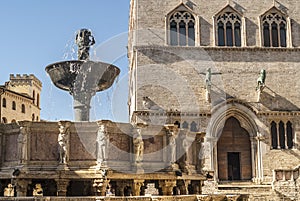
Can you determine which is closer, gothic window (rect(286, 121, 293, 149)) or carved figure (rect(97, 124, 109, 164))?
carved figure (rect(97, 124, 109, 164))

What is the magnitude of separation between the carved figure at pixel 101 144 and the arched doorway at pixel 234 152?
53.5 ft

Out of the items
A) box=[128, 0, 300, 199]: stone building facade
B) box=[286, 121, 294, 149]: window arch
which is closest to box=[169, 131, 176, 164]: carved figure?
box=[128, 0, 300, 199]: stone building facade

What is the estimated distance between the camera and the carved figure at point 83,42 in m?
12.9

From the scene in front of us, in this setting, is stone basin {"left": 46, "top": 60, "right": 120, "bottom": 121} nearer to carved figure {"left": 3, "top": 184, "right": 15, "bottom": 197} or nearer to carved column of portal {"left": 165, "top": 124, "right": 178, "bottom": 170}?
carved column of portal {"left": 165, "top": 124, "right": 178, "bottom": 170}

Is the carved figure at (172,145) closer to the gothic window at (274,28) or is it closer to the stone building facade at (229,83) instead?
the stone building facade at (229,83)

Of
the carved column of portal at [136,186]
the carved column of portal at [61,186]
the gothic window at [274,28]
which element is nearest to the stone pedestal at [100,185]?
the carved column of portal at [61,186]

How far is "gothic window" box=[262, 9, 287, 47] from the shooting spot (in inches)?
1066

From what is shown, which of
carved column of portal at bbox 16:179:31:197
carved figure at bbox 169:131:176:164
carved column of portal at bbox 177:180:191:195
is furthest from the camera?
carved column of portal at bbox 177:180:191:195

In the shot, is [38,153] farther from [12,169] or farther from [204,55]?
[204,55]

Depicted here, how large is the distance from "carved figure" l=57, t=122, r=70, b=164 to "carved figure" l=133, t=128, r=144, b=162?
153cm

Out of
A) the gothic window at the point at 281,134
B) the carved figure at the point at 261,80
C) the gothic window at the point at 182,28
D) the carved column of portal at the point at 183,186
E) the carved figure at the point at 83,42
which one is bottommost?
the carved column of portal at the point at 183,186

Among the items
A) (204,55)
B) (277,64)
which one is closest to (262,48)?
(277,64)

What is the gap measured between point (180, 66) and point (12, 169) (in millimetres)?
16688

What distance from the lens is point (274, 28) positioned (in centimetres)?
2731
